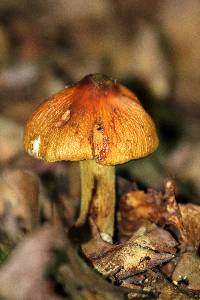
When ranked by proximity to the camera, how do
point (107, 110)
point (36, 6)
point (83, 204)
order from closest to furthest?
1. point (107, 110)
2. point (83, 204)
3. point (36, 6)

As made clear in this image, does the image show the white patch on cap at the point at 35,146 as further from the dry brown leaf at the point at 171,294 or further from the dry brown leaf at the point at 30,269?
the dry brown leaf at the point at 171,294

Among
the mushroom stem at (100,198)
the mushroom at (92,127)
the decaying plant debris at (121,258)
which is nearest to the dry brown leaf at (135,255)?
the decaying plant debris at (121,258)

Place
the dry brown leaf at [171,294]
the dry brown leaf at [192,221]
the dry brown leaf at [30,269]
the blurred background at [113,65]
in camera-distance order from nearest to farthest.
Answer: the dry brown leaf at [30,269] < the dry brown leaf at [171,294] < the dry brown leaf at [192,221] < the blurred background at [113,65]

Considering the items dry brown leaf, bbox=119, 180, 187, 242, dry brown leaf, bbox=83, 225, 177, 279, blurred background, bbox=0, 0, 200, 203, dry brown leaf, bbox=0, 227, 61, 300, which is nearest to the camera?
dry brown leaf, bbox=0, 227, 61, 300

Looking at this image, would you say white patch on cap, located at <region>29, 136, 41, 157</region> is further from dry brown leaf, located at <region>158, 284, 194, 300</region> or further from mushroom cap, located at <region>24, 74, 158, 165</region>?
dry brown leaf, located at <region>158, 284, 194, 300</region>

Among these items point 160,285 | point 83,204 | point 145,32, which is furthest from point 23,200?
point 145,32

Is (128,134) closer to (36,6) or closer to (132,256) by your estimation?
(132,256)

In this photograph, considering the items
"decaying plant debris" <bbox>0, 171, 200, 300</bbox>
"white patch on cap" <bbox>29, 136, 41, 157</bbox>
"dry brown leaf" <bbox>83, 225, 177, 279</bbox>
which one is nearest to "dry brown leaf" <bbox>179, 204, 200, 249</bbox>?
"decaying plant debris" <bbox>0, 171, 200, 300</bbox>

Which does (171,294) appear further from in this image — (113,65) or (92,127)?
(113,65)
